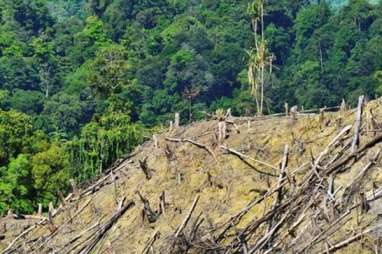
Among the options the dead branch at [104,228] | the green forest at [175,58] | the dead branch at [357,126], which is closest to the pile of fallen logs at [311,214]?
the dead branch at [357,126]

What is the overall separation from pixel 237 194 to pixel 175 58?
64.9 meters

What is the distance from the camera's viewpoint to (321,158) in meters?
13.1

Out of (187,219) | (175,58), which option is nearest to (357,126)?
(187,219)

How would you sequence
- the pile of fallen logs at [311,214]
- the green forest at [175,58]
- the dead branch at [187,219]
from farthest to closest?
the green forest at [175,58], the dead branch at [187,219], the pile of fallen logs at [311,214]

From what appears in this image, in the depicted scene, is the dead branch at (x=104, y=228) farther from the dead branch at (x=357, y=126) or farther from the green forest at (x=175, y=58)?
the green forest at (x=175, y=58)

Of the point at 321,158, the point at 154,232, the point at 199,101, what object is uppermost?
the point at 321,158

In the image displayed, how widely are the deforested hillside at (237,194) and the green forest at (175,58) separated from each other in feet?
87.8

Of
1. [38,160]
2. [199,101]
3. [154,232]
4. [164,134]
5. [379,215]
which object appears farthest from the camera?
[199,101]

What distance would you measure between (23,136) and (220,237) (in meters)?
23.4

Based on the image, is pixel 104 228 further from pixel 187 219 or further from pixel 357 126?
pixel 357 126

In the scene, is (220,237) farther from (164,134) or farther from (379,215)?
(164,134)

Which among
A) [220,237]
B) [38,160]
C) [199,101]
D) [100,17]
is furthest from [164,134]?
[100,17]

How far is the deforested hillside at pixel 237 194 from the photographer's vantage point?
40.1ft

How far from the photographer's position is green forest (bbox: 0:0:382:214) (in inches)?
2490
